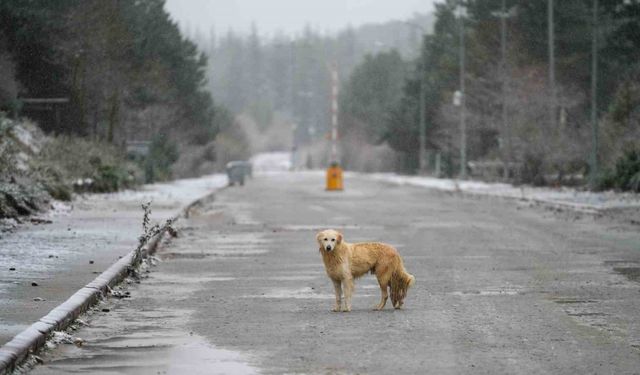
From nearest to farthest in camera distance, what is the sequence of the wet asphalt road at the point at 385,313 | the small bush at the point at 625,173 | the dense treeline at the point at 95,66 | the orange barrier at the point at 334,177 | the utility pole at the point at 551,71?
the wet asphalt road at the point at 385,313 → the small bush at the point at 625,173 → the dense treeline at the point at 95,66 → the utility pole at the point at 551,71 → the orange barrier at the point at 334,177

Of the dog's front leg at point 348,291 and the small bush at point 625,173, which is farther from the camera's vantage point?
the small bush at point 625,173

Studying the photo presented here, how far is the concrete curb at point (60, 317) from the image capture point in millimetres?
10023

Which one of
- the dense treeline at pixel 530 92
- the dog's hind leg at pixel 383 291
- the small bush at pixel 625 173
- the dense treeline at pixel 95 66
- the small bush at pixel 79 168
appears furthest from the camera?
the dense treeline at pixel 530 92

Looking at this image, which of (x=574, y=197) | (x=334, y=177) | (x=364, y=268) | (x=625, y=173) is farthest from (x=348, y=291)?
(x=334, y=177)

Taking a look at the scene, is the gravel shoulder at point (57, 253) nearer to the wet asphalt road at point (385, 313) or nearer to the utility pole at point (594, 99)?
the wet asphalt road at point (385, 313)

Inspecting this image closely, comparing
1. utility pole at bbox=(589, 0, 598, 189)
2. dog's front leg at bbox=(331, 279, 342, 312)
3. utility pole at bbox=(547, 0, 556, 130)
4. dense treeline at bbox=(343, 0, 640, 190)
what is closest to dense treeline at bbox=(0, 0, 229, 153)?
dense treeline at bbox=(343, 0, 640, 190)

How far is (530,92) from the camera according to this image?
65250 mm

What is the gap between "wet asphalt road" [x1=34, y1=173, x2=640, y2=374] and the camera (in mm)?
10547

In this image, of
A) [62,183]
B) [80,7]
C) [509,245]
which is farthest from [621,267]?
[80,7]

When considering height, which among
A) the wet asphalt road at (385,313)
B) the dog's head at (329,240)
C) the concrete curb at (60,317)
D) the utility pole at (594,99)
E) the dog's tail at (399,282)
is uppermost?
the utility pole at (594,99)

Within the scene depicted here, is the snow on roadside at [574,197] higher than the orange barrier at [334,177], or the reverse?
the orange barrier at [334,177]

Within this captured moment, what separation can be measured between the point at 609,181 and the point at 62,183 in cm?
1938

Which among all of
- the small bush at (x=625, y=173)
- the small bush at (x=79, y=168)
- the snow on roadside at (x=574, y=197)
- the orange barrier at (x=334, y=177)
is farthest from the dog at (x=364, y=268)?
the orange barrier at (x=334, y=177)

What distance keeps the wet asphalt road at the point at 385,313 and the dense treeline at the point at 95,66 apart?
87.7 ft
